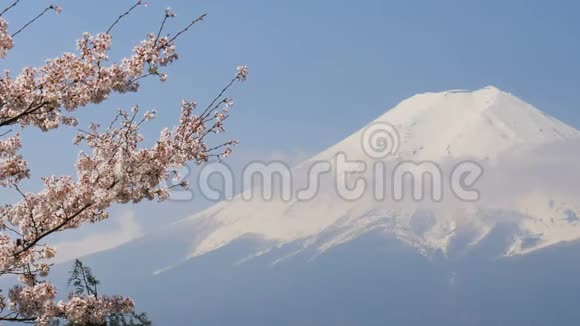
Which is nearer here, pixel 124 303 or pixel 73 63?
pixel 73 63

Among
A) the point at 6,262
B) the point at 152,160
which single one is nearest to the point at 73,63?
the point at 152,160

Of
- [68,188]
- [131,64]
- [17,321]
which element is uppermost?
[131,64]

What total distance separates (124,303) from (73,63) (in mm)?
2440

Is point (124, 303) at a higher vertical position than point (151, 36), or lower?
lower

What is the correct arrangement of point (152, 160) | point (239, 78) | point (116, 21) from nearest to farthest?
point (116, 21)
point (152, 160)
point (239, 78)

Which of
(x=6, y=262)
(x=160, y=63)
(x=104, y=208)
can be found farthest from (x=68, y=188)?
(x=160, y=63)

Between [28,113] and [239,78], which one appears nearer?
[28,113]

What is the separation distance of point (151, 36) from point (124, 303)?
267cm

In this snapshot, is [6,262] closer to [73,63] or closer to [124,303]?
[124,303]

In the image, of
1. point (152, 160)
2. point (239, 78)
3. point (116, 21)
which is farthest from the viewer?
point (239, 78)

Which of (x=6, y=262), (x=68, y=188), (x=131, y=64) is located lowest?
(x=6, y=262)

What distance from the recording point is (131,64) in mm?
8281

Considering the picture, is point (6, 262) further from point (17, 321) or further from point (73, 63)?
point (73, 63)

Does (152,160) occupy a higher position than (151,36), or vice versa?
(151,36)
